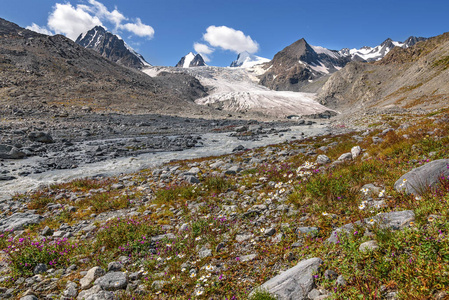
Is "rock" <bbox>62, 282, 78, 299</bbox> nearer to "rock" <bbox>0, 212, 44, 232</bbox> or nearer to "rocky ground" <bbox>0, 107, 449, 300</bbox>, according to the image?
"rocky ground" <bbox>0, 107, 449, 300</bbox>

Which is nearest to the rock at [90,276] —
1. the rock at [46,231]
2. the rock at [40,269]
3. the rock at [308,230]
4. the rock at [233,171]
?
the rock at [40,269]

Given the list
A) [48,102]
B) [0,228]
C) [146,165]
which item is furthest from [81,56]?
[0,228]

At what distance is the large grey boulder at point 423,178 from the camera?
4430 millimetres

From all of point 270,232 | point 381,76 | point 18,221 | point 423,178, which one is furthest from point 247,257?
point 381,76

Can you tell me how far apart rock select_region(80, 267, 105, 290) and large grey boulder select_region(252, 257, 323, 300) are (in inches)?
126

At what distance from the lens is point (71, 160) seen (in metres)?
18.2

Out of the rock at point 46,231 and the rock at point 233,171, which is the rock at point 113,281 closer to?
the rock at point 46,231

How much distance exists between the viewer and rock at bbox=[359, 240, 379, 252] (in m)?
3.29

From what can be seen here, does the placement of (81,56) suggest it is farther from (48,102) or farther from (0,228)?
(0,228)

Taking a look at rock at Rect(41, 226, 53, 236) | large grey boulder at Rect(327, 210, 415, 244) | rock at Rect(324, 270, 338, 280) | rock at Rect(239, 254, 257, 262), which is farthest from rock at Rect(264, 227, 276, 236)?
rock at Rect(41, 226, 53, 236)

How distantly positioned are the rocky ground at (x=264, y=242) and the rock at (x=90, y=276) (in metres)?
0.02

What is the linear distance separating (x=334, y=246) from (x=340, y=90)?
147m

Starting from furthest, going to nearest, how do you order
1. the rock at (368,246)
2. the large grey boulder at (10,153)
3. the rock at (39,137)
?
1. the rock at (39,137)
2. the large grey boulder at (10,153)
3. the rock at (368,246)

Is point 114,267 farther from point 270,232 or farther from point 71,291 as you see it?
point 270,232
